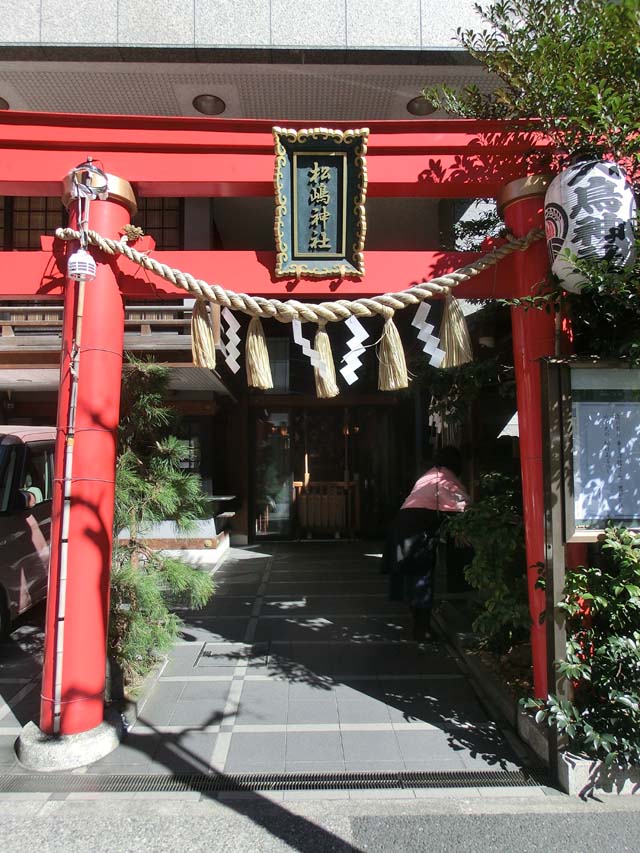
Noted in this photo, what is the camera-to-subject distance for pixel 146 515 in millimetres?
4637

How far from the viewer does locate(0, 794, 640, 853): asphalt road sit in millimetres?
2873

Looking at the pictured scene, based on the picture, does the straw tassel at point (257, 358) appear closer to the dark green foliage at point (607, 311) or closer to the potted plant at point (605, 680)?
the dark green foliage at point (607, 311)

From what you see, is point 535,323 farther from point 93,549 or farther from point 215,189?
point 93,549

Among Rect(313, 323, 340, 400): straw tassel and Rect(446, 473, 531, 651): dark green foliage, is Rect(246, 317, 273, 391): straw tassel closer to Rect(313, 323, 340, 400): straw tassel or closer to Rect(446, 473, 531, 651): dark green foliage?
Rect(313, 323, 340, 400): straw tassel

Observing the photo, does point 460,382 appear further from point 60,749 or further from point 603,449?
point 60,749

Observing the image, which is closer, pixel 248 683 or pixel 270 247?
pixel 248 683

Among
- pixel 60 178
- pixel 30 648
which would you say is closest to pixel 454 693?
pixel 30 648

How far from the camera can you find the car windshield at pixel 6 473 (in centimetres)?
595

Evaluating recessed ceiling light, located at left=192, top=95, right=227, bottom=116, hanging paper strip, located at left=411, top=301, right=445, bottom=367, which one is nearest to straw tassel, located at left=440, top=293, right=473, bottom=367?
hanging paper strip, located at left=411, top=301, right=445, bottom=367

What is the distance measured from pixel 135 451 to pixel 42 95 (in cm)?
586

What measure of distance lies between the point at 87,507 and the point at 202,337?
1.43m

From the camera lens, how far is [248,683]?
4.89 metres

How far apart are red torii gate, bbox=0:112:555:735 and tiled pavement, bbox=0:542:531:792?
0.74 meters

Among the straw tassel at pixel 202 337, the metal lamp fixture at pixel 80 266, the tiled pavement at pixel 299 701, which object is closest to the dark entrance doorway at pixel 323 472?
the tiled pavement at pixel 299 701
